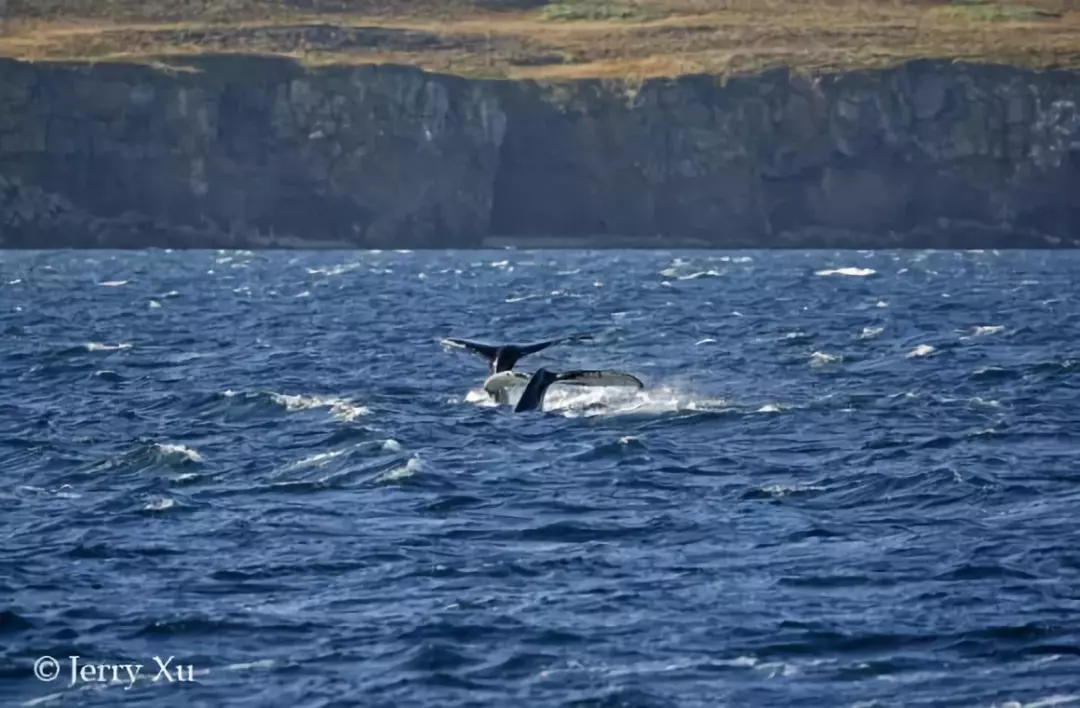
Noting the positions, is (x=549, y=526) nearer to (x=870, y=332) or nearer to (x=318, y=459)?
(x=318, y=459)

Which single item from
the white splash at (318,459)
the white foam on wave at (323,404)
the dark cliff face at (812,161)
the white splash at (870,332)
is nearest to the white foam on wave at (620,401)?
the white foam on wave at (323,404)

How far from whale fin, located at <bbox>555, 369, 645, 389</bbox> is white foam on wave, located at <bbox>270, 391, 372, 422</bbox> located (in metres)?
3.51

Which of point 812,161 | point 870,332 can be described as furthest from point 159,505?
point 812,161

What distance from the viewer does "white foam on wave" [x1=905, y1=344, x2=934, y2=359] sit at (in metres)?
46.7

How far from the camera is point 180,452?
29844 mm

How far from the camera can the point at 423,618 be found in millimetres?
19344

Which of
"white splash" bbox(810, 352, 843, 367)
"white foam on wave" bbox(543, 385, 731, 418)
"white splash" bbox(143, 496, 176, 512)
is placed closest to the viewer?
"white splash" bbox(143, 496, 176, 512)

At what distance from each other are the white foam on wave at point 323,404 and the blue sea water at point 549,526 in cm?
16

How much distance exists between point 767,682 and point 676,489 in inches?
369

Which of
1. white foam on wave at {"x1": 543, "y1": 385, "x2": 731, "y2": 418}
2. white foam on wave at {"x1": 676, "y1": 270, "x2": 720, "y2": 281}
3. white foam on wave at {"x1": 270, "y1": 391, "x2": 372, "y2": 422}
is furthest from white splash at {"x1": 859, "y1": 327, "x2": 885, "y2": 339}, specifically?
white foam on wave at {"x1": 676, "y1": 270, "x2": 720, "y2": 281}

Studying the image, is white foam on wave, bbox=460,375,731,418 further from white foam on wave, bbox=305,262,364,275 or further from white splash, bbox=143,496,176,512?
white foam on wave, bbox=305,262,364,275

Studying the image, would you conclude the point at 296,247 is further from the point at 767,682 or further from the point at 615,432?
Answer: the point at 767,682

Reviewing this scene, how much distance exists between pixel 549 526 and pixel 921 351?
2529 centimetres

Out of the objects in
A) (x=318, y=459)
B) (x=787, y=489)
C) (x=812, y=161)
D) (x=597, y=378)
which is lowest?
(x=812, y=161)
